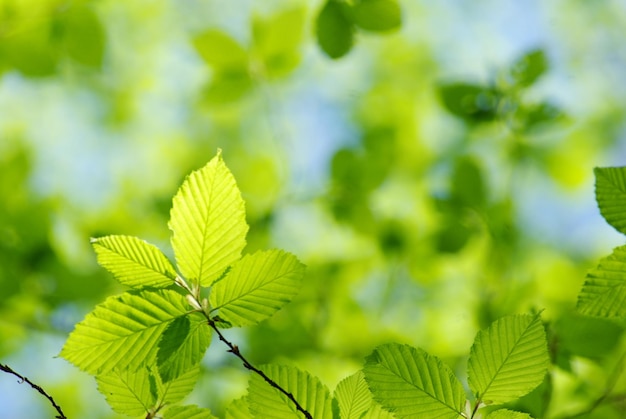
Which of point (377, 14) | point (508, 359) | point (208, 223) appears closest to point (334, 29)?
point (377, 14)

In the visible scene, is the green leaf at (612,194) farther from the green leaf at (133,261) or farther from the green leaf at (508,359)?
the green leaf at (133,261)

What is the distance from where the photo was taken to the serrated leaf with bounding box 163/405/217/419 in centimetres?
66

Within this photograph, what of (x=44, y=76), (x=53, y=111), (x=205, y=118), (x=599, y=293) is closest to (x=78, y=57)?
(x=44, y=76)

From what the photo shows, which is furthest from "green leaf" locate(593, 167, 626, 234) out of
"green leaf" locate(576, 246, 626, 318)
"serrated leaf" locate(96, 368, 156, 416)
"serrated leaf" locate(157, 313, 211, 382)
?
"serrated leaf" locate(96, 368, 156, 416)

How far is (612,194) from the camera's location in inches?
25.6

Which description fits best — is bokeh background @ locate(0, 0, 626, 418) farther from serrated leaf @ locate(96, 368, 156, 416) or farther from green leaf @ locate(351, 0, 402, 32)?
serrated leaf @ locate(96, 368, 156, 416)

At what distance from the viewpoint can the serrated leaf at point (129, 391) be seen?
2.22ft

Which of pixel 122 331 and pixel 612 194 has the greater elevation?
pixel 612 194

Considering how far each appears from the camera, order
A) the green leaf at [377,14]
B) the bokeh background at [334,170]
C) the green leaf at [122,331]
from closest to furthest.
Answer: the green leaf at [122,331] → the green leaf at [377,14] → the bokeh background at [334,170]

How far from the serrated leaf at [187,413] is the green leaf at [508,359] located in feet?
1.05

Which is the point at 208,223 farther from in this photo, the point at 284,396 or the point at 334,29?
the point at 334,29

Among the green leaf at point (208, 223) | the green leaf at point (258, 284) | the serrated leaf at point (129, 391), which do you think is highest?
the green leaf at point (208, 223)

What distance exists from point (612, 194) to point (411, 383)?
0.33 m

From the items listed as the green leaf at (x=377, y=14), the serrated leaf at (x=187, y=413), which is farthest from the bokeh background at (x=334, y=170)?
the serrated leaf at (x=187, y=413)
